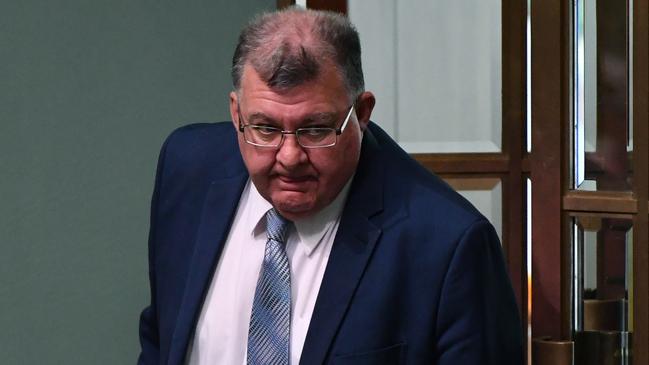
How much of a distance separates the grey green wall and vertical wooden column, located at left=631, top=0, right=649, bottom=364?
109cm

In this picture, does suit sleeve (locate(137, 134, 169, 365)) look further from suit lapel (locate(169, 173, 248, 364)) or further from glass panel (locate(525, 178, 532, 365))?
glass panel (locate(525, 178, 532, 365))

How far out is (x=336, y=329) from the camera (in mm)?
1949

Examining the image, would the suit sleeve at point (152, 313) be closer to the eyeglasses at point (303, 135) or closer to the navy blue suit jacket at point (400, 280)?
the navy blue suit jacket at point (400, 280)

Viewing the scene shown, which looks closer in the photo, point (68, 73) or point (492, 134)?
point (492, 134)

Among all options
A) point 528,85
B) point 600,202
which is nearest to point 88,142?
point 528,85

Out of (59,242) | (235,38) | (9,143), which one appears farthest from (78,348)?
(235,38)

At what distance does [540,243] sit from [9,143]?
1.39m

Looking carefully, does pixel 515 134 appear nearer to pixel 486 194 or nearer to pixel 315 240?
pixel 486 194

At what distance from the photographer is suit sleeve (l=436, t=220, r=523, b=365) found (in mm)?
1910

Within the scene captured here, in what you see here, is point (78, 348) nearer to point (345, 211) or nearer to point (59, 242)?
point (59, 242)

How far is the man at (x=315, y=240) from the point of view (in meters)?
Answer: 1.86

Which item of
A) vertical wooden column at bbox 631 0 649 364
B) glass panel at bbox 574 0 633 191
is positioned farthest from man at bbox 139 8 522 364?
glass panel at bbox 574 0 633 191

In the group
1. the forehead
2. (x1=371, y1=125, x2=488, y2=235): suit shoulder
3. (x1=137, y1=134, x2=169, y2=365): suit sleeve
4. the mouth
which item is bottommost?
(x1=137, y1=134, x2=169, y2=365): suit sleeve

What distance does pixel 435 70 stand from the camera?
2.59 meters
